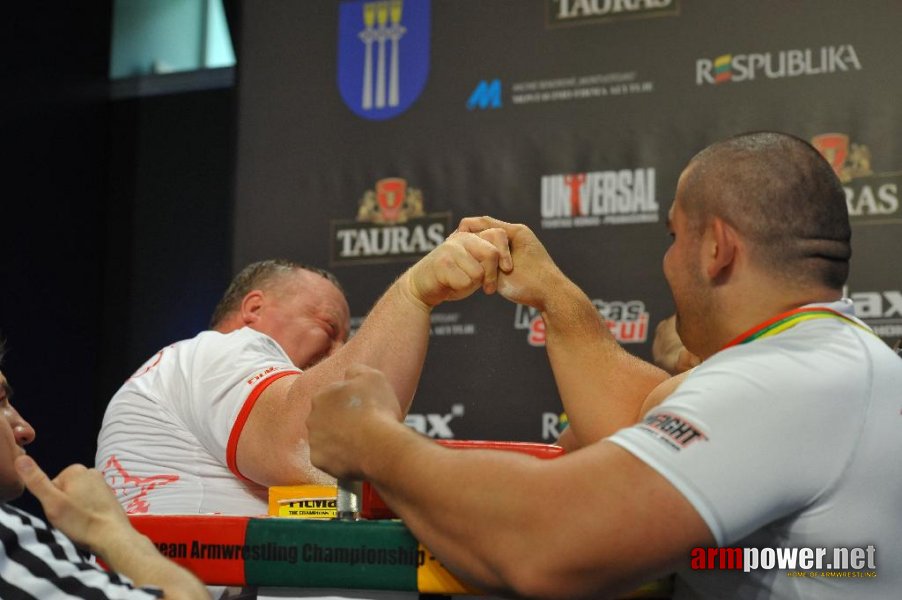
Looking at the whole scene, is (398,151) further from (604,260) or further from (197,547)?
(197,547)

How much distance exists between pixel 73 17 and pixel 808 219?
13.4 ft

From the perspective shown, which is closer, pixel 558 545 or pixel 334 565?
pixel 558 545

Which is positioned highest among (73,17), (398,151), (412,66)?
(73,17)

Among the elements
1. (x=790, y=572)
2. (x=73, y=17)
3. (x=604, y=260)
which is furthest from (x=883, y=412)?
(x=73, y=17)

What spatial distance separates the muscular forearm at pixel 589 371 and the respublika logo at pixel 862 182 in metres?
1.53

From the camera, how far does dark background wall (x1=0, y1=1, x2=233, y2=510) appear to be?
4.33 meters

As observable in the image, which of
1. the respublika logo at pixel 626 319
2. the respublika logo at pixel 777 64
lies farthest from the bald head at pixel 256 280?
the respublika logo at pixel 777 64

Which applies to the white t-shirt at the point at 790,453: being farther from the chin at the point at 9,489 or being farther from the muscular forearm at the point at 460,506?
the chin at the point at 9,489

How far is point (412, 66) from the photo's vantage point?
3727 mm

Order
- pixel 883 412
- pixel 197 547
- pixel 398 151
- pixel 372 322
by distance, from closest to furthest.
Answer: pixel 883 412
pixel 197 547
pixel 372 322
pixel 398 151

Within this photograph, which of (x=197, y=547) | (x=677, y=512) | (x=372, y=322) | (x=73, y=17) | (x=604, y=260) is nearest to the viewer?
(x=677, y=512)

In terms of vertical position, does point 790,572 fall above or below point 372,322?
below

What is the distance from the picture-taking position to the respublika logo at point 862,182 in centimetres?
314

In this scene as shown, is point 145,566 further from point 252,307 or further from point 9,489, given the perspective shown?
point 252,307
